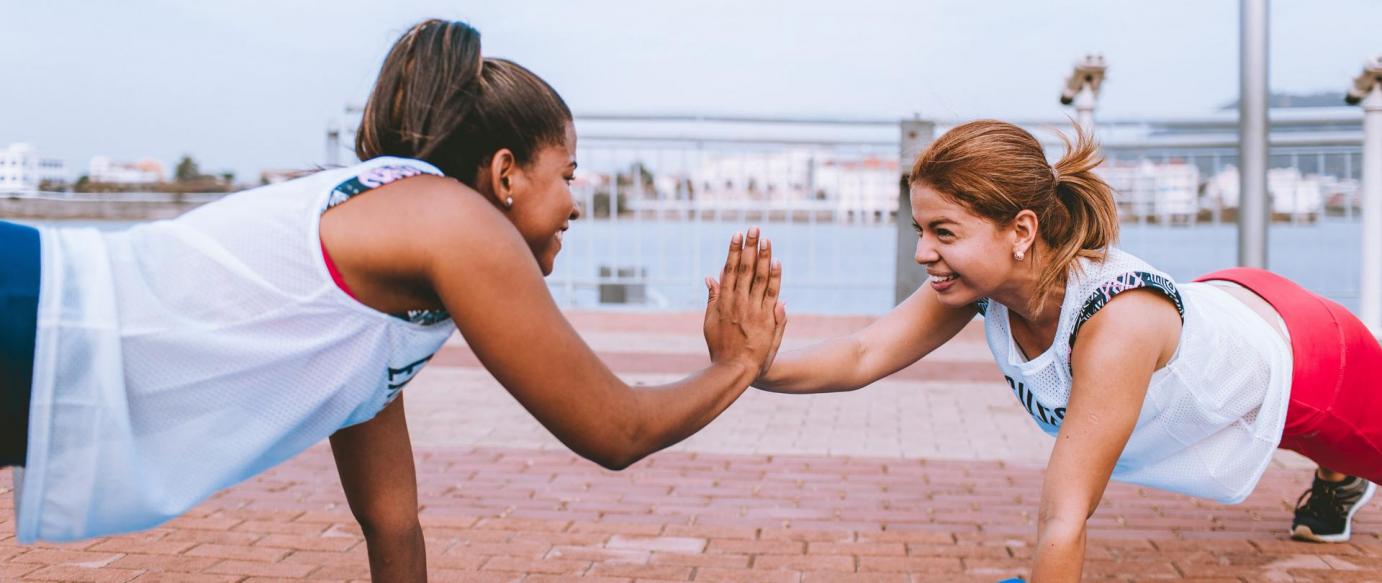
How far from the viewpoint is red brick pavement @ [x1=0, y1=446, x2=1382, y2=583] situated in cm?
353

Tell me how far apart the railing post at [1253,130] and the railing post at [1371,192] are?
44 centimetres

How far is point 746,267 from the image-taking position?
8.21ft

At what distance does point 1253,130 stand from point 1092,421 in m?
4.36

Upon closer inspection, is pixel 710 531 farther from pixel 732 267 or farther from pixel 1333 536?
pixel 1333 536

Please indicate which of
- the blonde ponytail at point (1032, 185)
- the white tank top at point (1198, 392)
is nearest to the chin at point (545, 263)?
the blonde ponytail at point (1032, 185)

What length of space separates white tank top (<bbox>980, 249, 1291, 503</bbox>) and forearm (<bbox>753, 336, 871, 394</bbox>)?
36 centimetres

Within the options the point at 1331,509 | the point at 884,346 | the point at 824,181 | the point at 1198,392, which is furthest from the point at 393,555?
the point at 824,181

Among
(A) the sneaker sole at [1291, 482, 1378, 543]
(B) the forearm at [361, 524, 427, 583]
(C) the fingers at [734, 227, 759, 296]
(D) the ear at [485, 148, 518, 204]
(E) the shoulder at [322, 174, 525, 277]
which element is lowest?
(A) the sneaker sole at [1291, 482, 1378, 543]

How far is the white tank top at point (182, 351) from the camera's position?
1826 mm

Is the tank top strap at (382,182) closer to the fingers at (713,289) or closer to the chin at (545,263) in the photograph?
the chin at (545,263)

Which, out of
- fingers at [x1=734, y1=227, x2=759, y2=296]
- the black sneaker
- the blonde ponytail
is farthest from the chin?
the black sneaker

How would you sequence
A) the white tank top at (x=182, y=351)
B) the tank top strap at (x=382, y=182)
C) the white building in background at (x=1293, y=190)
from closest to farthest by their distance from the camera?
the white tank top at (x=182, y=351) → the tank top strap at (x=382, y=182) → the white building in background at (x=1293, y=190)

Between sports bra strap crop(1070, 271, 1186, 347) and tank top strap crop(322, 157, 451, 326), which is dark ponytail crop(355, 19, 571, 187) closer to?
tank top strap crop(322, 157, 451, 326)

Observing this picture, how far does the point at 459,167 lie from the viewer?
2141 mm
